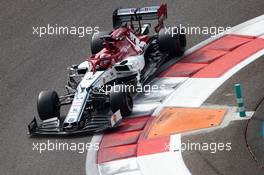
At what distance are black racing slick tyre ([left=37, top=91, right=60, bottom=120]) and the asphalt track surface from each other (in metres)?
0.54

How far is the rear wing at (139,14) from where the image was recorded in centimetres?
1692

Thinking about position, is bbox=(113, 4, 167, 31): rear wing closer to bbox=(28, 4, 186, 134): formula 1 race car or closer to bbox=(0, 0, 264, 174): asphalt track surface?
bbox=(28, 4, 186, 134): formula 1 race car

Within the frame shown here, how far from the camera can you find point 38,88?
16.5 m

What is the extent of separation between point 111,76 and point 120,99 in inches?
47.9

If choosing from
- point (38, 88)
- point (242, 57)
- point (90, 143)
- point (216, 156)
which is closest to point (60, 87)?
point (38, 88)

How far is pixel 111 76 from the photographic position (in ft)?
49.7

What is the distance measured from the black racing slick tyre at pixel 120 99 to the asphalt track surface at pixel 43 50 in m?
0.90

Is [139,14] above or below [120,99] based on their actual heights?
above

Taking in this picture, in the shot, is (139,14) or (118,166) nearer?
(118,166)

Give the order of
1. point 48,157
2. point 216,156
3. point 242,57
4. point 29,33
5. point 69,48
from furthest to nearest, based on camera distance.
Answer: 1. point 29,33
2. point 69,48
3. point 242,57
4. point 48,157
5. point 216,156

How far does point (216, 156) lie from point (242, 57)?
4.67 meters

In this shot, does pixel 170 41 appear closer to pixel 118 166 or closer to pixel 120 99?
pixel 120 99

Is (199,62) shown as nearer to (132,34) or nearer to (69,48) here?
(132,34)

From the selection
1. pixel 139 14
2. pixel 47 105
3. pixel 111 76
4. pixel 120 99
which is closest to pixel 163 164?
pixel 120 99
